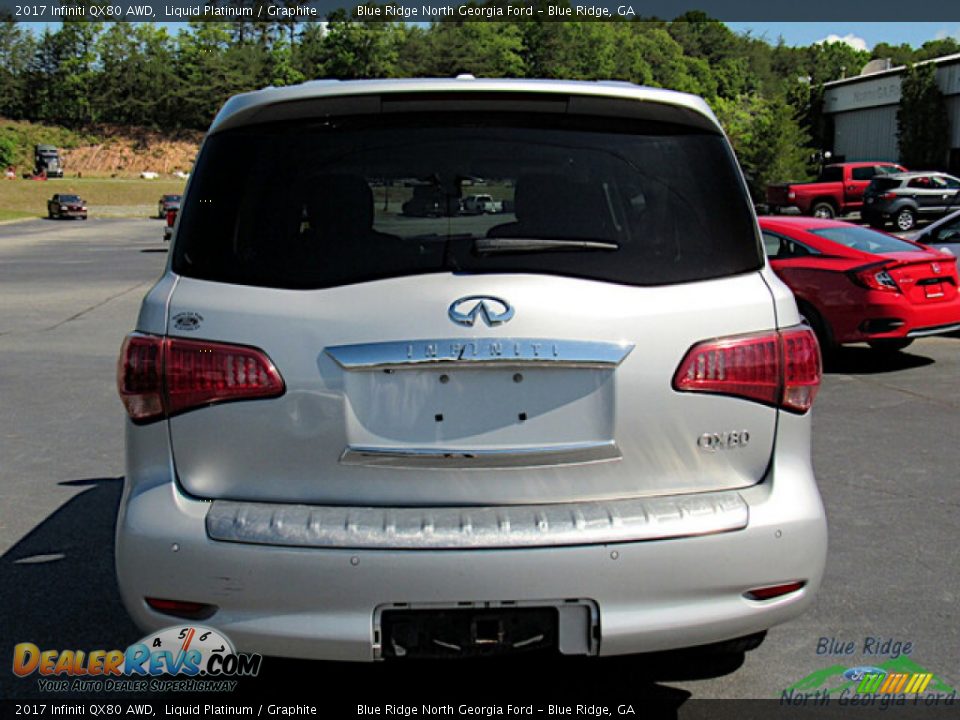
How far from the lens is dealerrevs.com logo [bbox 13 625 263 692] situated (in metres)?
3.05

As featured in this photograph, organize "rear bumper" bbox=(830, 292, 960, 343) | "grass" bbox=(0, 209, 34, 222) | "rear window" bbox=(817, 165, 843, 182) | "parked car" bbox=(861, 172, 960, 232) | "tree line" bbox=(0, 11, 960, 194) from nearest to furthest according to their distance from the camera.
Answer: "rear bumper" bbox=(830, 292, 960, 343)
"parked car" bbox=(861, 172, 960, 232)
"rear window" bbox=(817, 165, 843, 182)
"grass" bbox=(0, 209, 34, 222)
"tree line" bbox=(0, 11, 960, 194)

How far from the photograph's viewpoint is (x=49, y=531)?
5504 millimetres

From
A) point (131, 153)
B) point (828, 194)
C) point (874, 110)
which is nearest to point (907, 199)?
point (828, 194)

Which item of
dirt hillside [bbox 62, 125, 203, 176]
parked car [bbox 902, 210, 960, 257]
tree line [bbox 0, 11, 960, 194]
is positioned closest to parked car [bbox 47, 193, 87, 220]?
parked car [bbox 902, 210, 960, 257]

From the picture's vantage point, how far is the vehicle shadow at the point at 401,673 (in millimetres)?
3678

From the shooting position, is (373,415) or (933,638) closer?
(373,415)

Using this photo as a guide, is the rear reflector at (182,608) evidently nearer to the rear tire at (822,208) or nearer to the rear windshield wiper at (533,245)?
the rear windshield wiper at (533,245)

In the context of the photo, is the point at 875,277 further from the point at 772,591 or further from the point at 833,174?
the point at 833,174

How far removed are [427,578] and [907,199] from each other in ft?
117

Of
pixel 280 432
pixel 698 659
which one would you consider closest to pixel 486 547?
pixel 280 432

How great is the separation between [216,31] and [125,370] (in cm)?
17263

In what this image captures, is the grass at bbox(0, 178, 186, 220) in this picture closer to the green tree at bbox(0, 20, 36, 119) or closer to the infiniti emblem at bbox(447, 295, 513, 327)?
the green tree at bbox(0, 20, 36, 119)

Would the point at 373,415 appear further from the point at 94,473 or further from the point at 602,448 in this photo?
the point at 94,473

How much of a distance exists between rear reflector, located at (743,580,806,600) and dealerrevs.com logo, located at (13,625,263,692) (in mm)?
1371
